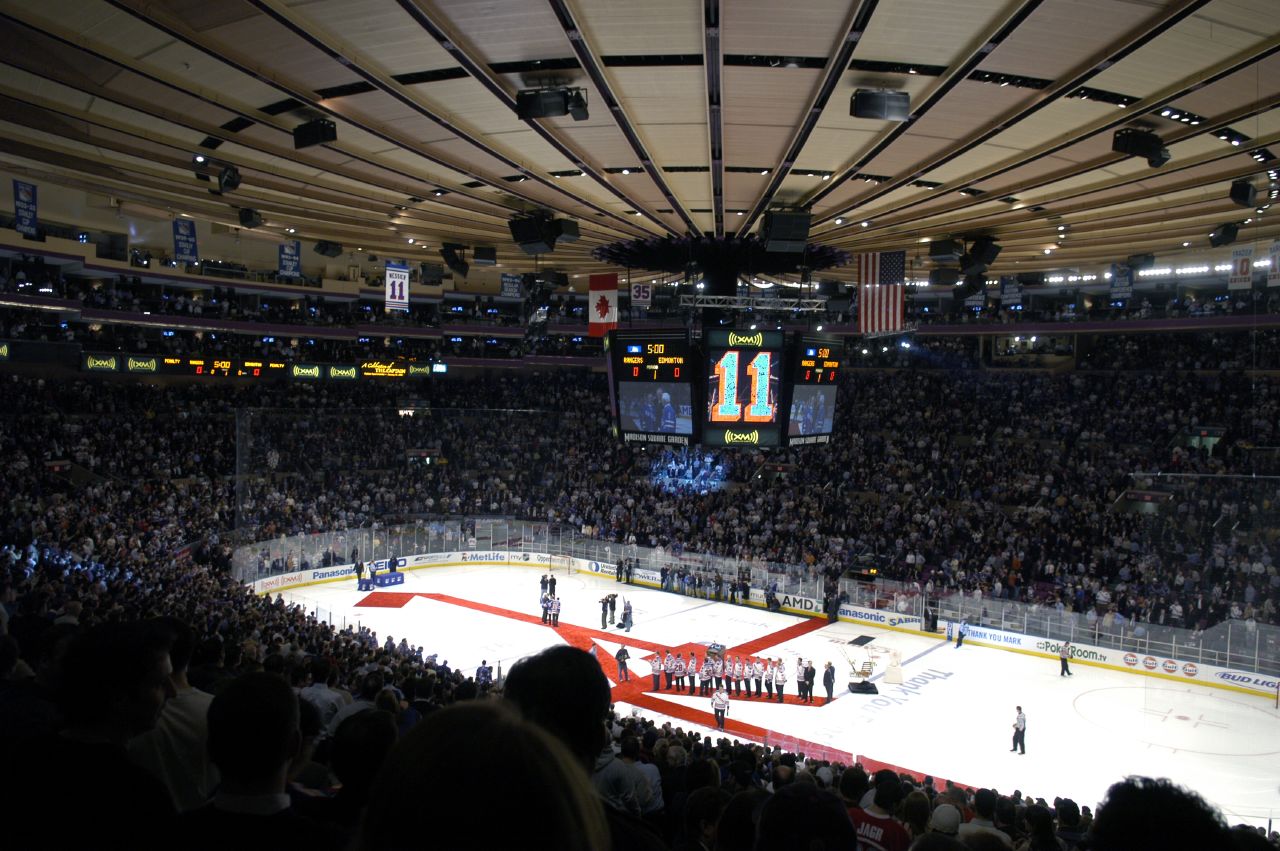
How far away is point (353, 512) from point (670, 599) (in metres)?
14.2

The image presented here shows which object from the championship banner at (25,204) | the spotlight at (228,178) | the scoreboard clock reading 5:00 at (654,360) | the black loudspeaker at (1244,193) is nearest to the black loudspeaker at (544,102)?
the spotlight at (228,178)

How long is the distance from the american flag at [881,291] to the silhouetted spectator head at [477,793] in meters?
18.0

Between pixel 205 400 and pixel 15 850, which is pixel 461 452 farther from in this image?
pixel 15 850

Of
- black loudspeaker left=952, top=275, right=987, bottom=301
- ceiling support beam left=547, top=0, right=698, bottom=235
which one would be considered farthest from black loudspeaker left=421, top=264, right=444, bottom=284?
black loudspeaker left=952, top=275, right=987, bottom=301

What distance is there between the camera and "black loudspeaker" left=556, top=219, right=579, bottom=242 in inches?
653

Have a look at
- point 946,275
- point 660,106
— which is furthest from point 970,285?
point 660,106

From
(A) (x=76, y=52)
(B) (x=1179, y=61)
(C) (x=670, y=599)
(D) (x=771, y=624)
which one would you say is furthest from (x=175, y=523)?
(B) (x=1179, y=61)

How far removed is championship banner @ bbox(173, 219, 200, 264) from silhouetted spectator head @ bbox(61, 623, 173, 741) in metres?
18.0

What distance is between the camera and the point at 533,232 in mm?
16375

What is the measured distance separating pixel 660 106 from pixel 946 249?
404 inches

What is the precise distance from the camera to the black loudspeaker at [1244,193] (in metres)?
12.8

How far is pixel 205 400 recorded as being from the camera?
39719 millimetres

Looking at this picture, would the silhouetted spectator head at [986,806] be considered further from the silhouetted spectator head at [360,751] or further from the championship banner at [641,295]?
the championship banner at [641,295]

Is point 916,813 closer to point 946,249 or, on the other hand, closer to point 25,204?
point 946,249
